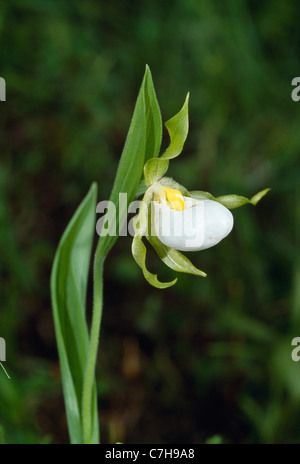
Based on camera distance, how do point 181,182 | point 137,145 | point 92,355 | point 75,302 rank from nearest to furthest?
point 137,145
point 92,355
point 75,302
point 181,182

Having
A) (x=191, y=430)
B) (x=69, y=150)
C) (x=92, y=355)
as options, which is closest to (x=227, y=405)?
(x=191, y=430)

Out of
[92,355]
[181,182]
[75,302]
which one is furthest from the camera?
[181,182]

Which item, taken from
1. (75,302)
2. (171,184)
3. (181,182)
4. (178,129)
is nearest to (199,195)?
(171,184)

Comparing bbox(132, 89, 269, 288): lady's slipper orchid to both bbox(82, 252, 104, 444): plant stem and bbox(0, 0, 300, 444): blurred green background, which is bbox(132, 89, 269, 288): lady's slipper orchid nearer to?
bbox(82, 252, 104, 444): plant stem

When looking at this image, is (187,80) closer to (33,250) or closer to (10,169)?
(10,169)

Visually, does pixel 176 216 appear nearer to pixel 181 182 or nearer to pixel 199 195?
pixel 199 195

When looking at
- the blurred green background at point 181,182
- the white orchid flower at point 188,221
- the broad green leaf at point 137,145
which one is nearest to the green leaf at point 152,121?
the broad green leaf at point 137,145
